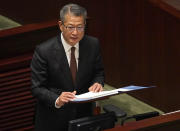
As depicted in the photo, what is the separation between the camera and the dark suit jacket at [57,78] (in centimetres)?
265

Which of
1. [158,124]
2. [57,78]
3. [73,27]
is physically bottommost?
[158,124]

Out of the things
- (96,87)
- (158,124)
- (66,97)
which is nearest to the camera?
(158,124)

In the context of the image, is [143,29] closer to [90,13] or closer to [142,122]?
[90,13]

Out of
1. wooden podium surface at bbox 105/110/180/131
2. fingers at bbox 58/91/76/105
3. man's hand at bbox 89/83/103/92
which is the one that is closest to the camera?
wooden podium surface at bbox 105/110/180/131

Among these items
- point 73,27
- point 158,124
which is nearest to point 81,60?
point 73,27

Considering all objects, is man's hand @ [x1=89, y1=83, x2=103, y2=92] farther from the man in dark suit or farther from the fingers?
the fingers

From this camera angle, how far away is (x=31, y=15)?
4.87 metres

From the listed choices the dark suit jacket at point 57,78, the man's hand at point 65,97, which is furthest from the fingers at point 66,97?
the dark suit jacket at point 57,78

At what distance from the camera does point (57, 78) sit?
8.80ft

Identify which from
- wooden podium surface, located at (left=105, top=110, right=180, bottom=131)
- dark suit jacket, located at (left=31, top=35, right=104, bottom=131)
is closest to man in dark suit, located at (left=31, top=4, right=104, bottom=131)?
dark suit jacket, located at (left=31, top=35, right=104, bottom=131)

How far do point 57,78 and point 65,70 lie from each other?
5 cm

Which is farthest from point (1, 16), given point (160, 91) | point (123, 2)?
point (160, 91)

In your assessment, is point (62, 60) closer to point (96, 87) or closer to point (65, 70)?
point (65, 70)

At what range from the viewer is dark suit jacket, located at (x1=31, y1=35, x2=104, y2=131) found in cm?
265
